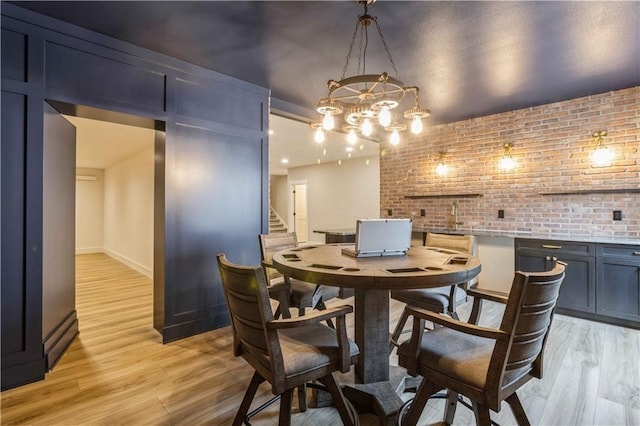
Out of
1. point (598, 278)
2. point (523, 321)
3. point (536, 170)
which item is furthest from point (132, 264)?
point (598, 278)

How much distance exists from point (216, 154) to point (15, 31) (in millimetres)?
1563

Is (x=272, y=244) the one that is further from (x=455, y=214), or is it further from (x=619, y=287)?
(x=619, y=287)

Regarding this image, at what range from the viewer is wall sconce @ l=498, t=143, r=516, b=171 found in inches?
167

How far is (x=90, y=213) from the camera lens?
27.9 feet

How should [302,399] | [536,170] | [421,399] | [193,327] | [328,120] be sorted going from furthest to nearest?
[536,170]
[193,327]
[328,120]
[302,399]
[421,399]

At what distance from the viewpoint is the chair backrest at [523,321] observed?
117cm

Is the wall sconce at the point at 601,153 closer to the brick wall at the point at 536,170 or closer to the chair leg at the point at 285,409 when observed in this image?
the brick wall at the point at 536,170

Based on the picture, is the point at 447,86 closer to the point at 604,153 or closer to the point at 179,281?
the point at 604,153

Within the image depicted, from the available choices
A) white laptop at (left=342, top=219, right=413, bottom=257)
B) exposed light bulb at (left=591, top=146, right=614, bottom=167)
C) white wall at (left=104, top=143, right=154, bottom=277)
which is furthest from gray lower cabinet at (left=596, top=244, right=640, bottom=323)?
white wall at (left=104, top=143, right=154, bottom=277)

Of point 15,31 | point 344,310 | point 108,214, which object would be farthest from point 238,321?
point 108,214

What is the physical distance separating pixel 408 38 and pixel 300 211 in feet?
27.6

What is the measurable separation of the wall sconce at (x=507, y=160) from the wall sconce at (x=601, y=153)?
2.71 ft

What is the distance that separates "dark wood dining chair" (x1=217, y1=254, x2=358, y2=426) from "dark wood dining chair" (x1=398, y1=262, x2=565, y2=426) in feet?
1.04

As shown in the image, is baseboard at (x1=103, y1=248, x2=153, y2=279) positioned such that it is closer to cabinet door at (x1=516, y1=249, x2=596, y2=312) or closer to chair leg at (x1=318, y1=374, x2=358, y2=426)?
chair leg at (x1=318, y1=374, x2=358, y2=426)
